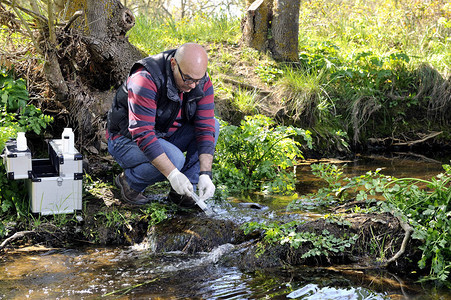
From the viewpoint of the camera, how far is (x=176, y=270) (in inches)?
141

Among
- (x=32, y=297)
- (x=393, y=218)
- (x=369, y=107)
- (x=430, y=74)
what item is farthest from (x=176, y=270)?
(x=430, y=74)

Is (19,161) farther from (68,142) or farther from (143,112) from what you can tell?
(143,112)

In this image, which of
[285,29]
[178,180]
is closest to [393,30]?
[285,29]

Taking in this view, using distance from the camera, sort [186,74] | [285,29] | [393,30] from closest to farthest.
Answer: [186,74], [285,29], [393,30]

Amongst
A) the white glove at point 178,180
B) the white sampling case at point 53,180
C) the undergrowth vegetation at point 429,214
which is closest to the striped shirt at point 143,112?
the white glove at point 178,180

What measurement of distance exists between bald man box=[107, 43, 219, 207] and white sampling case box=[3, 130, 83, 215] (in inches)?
13.9

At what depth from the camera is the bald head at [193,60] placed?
12.0 ft

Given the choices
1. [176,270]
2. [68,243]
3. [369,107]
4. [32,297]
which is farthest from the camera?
[369,107]

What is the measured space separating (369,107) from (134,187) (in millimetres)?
3888

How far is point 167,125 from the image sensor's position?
4082 millimetres

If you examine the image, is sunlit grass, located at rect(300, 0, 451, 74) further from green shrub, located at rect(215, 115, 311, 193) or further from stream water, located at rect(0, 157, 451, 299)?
stream water, located at rect(0, 157, 451, 299)

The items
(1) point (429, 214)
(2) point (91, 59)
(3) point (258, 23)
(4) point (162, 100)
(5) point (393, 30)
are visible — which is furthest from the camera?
(5) point (393, 30)

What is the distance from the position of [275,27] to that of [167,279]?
496cm

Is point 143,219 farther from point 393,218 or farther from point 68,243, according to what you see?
point 393,218
